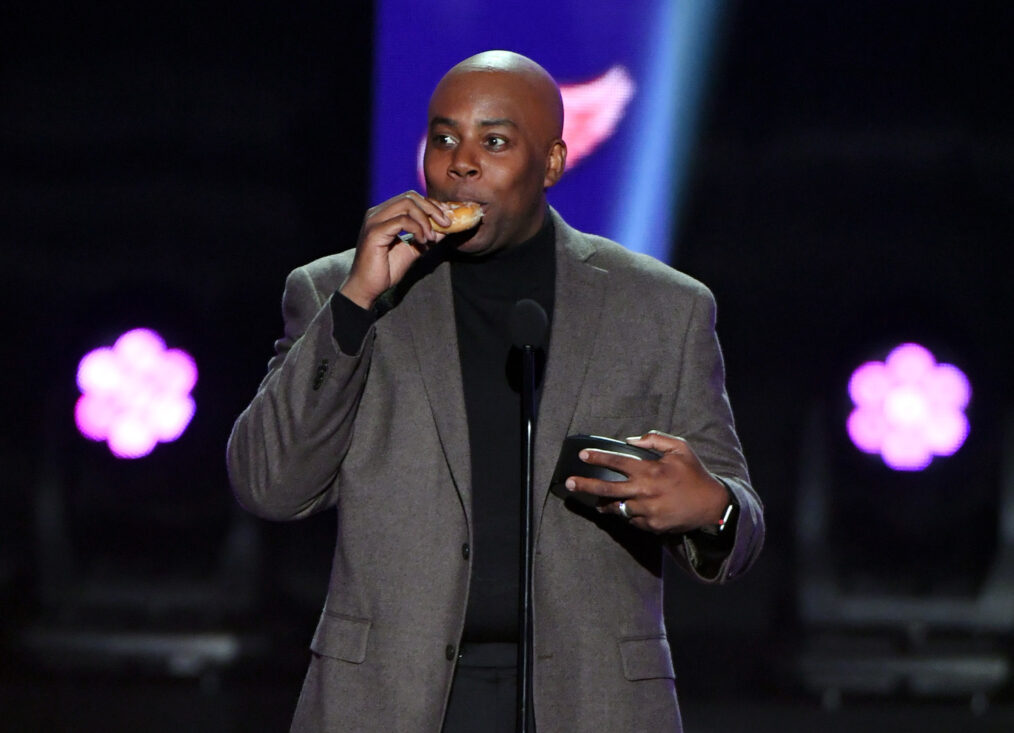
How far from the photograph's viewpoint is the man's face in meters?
2.11

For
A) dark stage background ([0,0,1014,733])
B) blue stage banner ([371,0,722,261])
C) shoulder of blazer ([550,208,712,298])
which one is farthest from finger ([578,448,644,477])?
dark stage background ([0,0,1014,733])

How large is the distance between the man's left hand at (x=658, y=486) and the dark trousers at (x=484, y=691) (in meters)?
0.31

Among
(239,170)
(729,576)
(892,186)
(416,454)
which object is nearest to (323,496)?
(416,454)

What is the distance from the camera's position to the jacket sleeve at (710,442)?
1963 millimetres

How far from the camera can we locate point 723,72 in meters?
A: 5.21

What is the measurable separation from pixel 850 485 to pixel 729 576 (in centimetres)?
385

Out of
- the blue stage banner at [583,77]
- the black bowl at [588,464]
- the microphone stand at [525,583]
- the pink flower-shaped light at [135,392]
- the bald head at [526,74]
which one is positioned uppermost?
the blue stage banner at [583,77]

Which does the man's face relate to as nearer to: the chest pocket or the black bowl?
the chest pocket

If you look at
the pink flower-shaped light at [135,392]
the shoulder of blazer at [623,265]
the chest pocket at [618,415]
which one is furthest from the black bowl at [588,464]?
the pink flower-shaped light at [135,392]

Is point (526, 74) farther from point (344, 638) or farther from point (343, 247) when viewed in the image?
point (343, 247)

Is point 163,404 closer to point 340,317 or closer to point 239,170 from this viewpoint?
point 239,170

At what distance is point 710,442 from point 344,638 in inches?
25.5

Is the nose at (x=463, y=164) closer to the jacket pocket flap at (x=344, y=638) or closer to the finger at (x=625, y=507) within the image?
the finger at (x=625, y=507)

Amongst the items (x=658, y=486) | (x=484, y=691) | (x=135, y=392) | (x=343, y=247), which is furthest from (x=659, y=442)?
(x=135, y=392)
